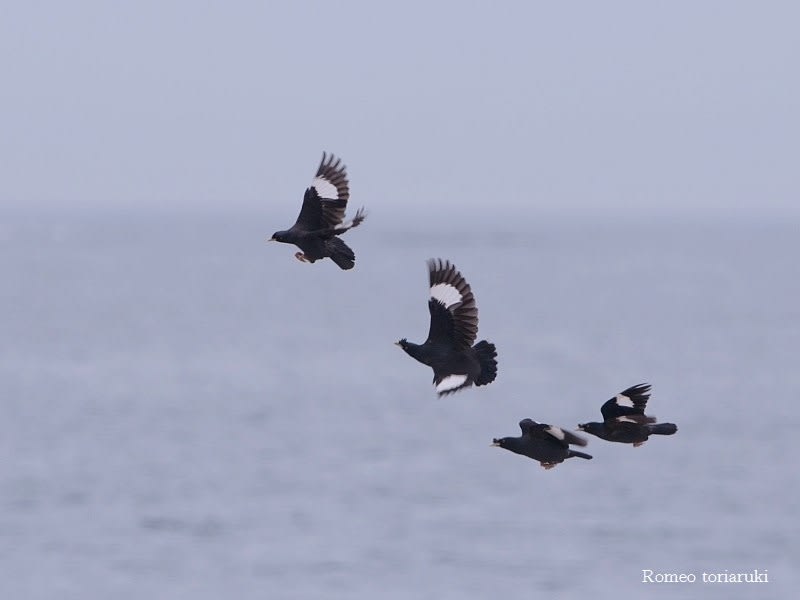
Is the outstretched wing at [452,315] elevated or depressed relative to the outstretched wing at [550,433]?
elevated

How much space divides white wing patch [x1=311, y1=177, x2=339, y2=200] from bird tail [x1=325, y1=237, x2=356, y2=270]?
0.62m

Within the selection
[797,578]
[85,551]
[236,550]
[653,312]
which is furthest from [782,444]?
[653,312]

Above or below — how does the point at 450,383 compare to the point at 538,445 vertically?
above

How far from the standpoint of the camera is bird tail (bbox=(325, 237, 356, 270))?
15.4m

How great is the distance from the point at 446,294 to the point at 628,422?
6.70 feet

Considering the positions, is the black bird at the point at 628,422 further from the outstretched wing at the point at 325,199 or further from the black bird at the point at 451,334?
the outstretched wing at the point at 325,199

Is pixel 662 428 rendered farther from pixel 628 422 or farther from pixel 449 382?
pixel 449 382

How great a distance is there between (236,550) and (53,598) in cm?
822

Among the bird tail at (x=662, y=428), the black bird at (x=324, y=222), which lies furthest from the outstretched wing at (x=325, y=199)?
the bird tail at (x=662, y=428)

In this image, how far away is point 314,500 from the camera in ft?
192

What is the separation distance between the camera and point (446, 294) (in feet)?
49.3

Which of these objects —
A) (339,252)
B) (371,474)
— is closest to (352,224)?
(339,252)

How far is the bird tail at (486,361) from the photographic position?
1490 centimetres

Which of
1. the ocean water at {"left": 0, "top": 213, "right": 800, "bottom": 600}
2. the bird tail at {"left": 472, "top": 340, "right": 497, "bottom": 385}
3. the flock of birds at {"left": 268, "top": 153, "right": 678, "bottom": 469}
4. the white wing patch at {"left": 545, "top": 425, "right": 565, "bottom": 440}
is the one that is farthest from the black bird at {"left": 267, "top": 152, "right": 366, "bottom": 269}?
the ocean water at {"left": 0, "top": 213, "right": 800, "bottom": 600}
